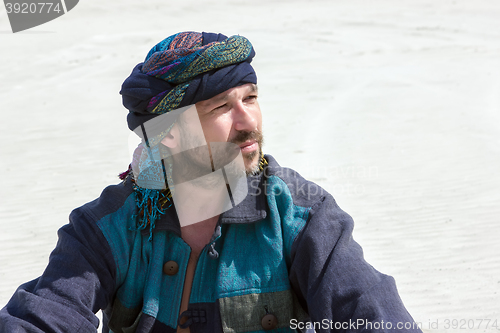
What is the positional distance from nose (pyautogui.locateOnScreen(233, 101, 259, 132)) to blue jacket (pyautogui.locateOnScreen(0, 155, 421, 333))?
216 millimetres

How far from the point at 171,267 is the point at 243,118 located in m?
0.70

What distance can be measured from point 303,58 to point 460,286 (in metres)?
11.0

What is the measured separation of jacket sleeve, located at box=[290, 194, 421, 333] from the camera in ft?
6.82

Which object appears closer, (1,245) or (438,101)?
(1,245)

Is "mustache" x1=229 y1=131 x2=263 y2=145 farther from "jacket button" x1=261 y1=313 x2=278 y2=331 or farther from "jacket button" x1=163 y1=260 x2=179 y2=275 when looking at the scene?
"jacket button" x1=261 y1=313 x2=278 y2=331

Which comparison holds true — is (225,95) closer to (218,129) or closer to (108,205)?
(218,129)

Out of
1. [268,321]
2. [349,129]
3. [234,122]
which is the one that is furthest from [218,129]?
[349,129]

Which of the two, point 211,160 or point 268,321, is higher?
point 211,160

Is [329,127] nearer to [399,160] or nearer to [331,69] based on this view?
[399,160]

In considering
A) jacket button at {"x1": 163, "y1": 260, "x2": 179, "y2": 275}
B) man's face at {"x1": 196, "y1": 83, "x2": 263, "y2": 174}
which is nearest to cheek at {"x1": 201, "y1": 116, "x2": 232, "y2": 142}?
man's face at {"x1": 196, "y1": 83, "x2": 263, "y2": 174}

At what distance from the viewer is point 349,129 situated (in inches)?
387

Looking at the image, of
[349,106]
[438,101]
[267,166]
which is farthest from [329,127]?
[267,166]

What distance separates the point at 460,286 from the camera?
5.16 meters

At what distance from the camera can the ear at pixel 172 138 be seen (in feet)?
8.48
